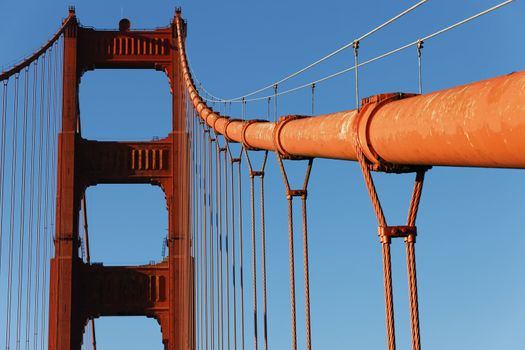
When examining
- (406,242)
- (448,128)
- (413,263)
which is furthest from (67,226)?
(448,128)

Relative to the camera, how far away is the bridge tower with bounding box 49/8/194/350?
30609 millimetres

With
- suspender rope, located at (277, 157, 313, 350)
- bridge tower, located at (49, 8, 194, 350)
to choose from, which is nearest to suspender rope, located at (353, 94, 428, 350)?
suspender rope, located at (277, 157, 313, 350)

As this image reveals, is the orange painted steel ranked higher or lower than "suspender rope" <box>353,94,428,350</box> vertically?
higher

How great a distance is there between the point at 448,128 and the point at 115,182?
2784 centimetres

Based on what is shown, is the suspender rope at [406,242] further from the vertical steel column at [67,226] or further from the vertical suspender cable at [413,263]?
the vertical steel column at [67,226]

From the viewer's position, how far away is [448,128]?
4.74 meters

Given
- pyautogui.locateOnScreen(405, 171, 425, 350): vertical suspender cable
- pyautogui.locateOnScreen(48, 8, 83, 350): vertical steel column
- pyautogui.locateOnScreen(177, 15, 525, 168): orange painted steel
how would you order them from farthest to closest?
1. pyautogui.locateOnScreen(48, 8, 83, 350): vertical steel column
2. pyautogui.locateOnScreen(405, 171, 425, 350): vertical suspender cable
3. pyautogui.locateOnScreen(177, 15, 525, 168): orange painted steel

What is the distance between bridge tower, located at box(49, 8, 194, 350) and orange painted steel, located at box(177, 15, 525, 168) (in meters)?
24.3

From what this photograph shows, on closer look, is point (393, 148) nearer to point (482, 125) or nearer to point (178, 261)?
point (482, 125)

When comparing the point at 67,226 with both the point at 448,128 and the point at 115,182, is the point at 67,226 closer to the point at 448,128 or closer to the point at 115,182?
the point at 115,182

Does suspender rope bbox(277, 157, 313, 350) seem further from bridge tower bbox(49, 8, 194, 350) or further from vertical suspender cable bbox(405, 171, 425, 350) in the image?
bridge tower bbox(49, 8, 194, 350)

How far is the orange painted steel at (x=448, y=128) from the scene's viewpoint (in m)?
4.14

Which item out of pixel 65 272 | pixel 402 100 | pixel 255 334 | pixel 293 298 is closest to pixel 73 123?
pixel 65 272

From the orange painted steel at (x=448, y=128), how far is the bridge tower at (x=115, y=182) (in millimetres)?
24284
